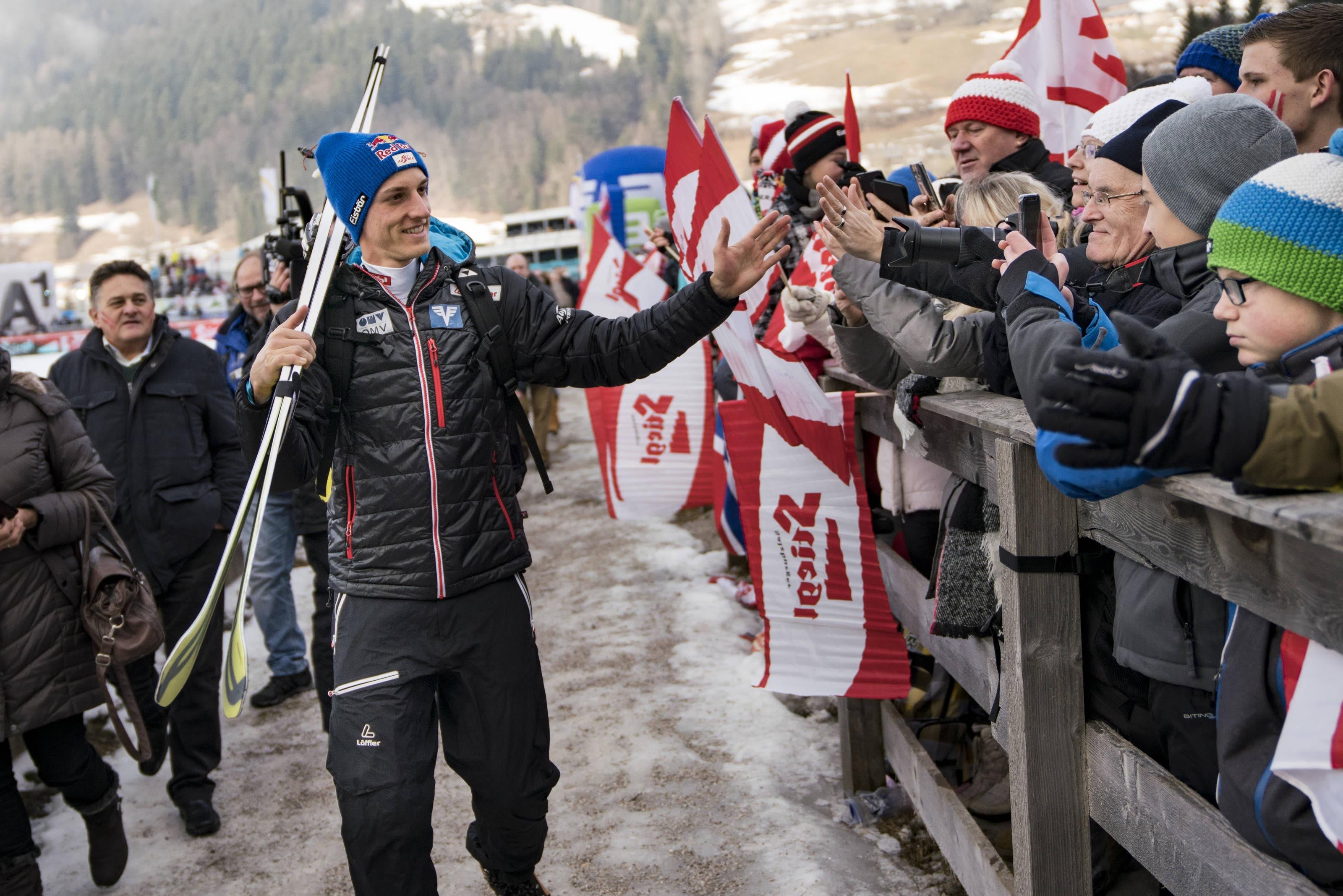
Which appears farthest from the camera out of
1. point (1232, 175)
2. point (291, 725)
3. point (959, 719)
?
point (291, 725)

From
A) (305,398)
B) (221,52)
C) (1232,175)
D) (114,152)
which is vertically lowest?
(305,398)

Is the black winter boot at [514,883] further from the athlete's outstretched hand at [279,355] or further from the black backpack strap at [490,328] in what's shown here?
the athlete's outstretched hand at [279,355]

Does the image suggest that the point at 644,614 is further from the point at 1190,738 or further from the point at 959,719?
the point at 1190,738

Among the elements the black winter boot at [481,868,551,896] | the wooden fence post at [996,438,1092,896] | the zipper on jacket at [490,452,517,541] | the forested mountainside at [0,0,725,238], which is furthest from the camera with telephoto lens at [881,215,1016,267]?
the forested mountainside at [0,0,725,238]

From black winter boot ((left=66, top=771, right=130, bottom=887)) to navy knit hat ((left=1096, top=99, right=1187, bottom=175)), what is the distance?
3793mm

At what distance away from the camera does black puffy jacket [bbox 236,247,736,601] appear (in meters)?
2.73

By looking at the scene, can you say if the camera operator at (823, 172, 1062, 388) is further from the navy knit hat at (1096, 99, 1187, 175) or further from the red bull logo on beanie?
the red bull logo on beanie

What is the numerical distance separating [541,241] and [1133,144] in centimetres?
5193

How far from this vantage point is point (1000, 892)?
2502 mm

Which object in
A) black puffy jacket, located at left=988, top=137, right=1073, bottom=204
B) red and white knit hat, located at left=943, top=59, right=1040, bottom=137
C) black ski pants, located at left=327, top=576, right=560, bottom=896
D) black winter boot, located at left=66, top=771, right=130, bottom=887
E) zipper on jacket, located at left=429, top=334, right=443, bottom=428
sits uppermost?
red and white knit hat, located at left=943, top=59, right=1040, bottom=137

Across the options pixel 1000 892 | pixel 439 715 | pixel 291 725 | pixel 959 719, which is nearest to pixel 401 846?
pixel 439 715

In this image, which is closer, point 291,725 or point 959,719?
point 959,719

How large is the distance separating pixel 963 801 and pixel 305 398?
7.33ft

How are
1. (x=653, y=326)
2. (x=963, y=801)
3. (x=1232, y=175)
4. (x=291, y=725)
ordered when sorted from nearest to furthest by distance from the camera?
(x=1232, y=175) → (x=653, y=326) → (x=963, y=801) → (x=291, y=725)
